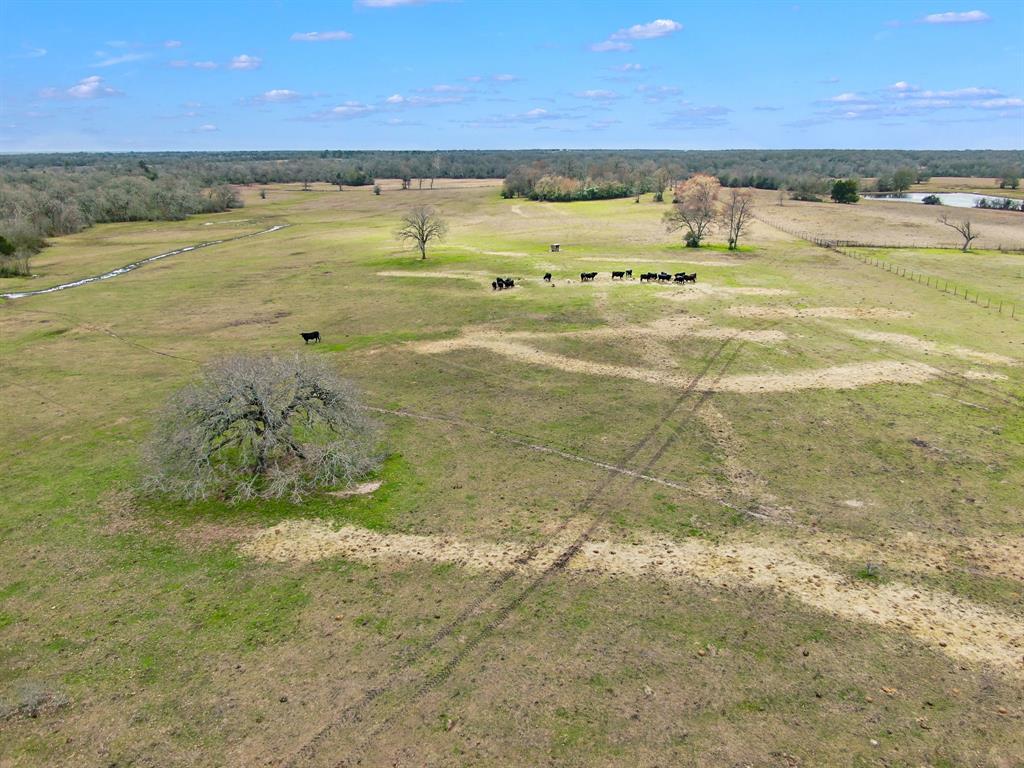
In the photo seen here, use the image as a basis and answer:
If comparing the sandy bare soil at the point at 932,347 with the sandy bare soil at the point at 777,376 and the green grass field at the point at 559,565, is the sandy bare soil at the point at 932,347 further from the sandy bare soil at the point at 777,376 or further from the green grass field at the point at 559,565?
the sandy bare soil at the point at 777,376

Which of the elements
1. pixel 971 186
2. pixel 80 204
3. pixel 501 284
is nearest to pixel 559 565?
pixel 501 284

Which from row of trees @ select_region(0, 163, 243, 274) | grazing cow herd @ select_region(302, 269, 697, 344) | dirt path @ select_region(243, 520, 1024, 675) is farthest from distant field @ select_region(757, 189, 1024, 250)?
row of trees @ select_region(0, 163, 243, 274)

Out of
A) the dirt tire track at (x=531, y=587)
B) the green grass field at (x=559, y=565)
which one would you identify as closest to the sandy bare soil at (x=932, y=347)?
the green grass field at (x=559, y=565)

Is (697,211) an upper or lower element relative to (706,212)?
upper

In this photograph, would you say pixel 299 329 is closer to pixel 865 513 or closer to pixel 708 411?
pixel 708 411

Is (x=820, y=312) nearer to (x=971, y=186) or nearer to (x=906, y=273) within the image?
(x=906, y=273)

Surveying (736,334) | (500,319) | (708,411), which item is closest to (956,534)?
(708,411)
